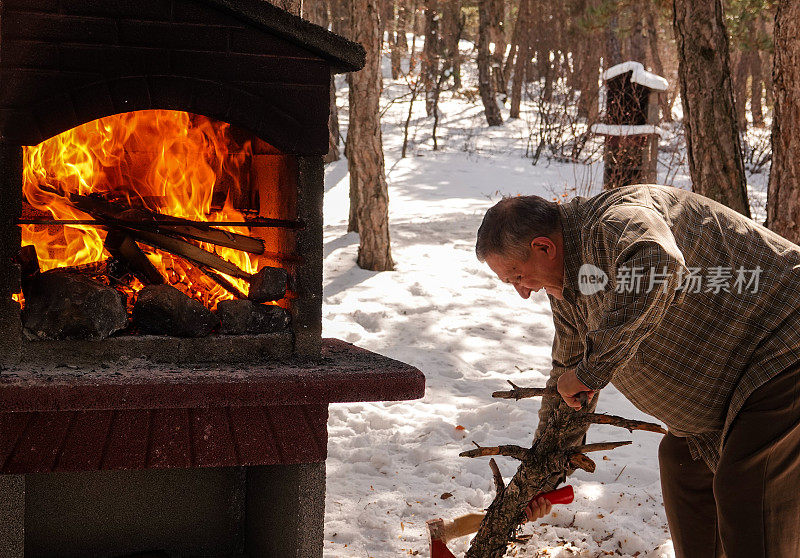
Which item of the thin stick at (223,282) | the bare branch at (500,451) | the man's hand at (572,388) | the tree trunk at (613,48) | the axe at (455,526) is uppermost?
the tree trunk at (613,48)

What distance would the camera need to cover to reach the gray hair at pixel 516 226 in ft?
9.13

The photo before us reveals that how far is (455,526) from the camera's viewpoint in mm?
3322

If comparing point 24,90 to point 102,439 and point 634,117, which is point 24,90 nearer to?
point 102,439

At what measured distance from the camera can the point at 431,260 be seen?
28.8ft

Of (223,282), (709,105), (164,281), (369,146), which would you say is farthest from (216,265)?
(369,146)

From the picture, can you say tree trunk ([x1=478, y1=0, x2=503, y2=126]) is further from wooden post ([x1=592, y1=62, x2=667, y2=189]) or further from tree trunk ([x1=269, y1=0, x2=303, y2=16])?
tree trunk ([x1=269, y1=0, x2=303, y2=16])

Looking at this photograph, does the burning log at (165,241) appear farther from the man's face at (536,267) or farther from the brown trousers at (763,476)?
the brown trousers at (763,476)

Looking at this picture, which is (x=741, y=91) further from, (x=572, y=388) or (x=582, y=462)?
(x=572, y=388)

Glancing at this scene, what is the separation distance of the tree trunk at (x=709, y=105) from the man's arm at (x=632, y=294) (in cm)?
400

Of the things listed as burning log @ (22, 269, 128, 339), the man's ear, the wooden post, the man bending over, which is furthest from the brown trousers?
the wooden post

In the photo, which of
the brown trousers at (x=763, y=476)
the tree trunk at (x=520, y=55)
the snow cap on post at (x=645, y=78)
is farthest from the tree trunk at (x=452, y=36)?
the brown trousers at (x=763, y=476)

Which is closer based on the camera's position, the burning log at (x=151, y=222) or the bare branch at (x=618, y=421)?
the bare branch at (x=618, y=421)

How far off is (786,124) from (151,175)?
4.35m

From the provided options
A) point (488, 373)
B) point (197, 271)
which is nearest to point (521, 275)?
point (197, 271)
